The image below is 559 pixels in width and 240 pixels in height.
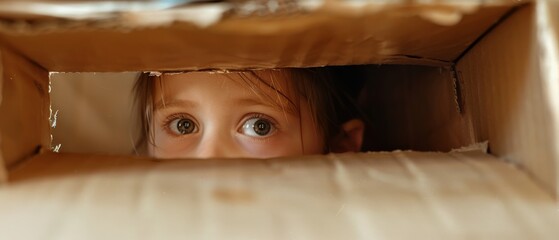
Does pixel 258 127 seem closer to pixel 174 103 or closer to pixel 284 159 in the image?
pixel 174 103

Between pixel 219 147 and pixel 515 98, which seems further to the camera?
pixel 219 147

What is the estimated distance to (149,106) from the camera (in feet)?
2.89

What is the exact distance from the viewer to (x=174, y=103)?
2.68 feet

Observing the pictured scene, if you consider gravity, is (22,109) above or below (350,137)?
above

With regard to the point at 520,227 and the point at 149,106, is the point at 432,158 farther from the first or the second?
the point at 149,106

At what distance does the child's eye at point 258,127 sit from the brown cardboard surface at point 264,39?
33 centimetres

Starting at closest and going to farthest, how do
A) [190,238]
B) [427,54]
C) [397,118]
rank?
[190,238] → [427,54] → [397,118]

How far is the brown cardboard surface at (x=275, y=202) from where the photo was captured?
0.35 m

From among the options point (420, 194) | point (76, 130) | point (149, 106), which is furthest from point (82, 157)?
point (76, 130)

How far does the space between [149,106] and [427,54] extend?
19.0 inches

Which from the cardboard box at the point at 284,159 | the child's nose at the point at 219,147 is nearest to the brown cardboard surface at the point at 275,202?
the cardboard box at the point at 284,159

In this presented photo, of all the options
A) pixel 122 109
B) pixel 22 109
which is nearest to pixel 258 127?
pixel 122 109

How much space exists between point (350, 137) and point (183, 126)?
246 mm

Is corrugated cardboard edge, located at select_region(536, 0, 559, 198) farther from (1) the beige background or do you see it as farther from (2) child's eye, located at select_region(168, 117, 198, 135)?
(1) the beige background
